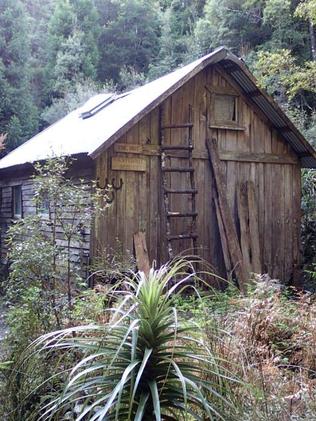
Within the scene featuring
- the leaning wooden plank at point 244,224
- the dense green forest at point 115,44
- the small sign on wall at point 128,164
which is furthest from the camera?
the dense green forest at point 115,44

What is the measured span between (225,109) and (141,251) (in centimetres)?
359

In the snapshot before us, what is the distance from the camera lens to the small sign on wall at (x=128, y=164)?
9.25m

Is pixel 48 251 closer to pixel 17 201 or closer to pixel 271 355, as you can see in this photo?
pixel 271 355

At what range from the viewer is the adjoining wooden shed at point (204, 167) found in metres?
9.39

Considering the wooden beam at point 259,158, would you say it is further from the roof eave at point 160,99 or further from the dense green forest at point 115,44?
the dense green forest at point 115,44

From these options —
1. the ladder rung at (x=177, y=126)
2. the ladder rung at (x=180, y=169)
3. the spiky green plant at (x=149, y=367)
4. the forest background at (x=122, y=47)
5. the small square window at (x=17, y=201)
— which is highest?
the forest background at (x=122, y=47)

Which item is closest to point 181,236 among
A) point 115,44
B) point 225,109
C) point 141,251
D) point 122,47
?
point 141,251

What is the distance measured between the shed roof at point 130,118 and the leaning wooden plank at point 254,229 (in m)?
1.51

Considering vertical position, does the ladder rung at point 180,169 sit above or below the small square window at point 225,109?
below

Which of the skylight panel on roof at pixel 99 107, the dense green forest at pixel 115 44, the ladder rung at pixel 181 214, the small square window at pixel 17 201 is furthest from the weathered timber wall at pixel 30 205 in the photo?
the dense green forest at pixel 115 44

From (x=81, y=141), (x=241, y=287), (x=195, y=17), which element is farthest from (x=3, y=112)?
(x=241, y=287)

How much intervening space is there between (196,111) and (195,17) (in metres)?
23.5

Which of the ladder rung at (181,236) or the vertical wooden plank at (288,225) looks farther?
the vertical wooden plank at (288,225)

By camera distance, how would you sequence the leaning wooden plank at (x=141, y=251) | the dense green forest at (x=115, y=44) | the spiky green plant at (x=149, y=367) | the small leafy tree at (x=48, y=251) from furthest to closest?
the dense green forest at (x=115, y=44) → the leaning wooden plank at (x=141, y=251) → the small leafy tree at (x=48, y=251) → the spiky green plant at (x=149, y=367)
